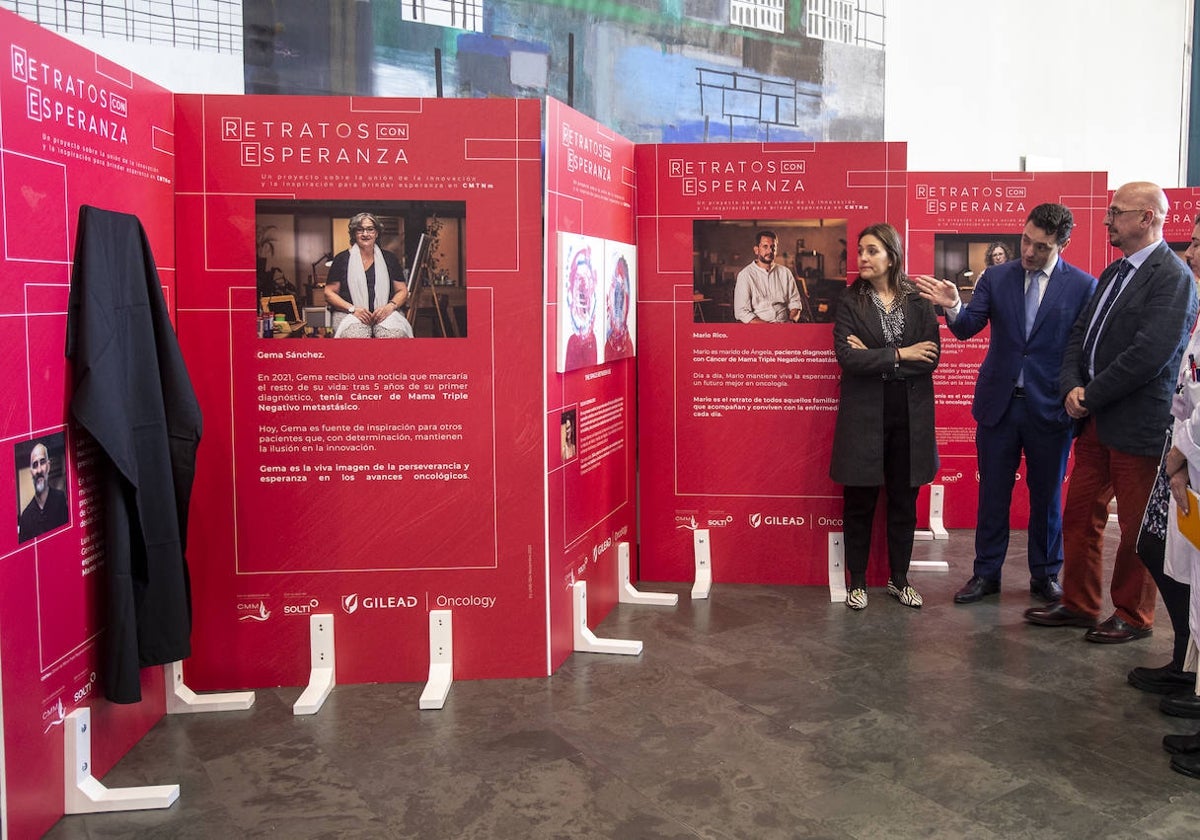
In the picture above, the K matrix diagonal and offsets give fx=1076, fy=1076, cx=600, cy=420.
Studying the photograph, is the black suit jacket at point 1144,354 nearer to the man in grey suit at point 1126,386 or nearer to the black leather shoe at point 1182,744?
the man in grey suit at point 1126,386

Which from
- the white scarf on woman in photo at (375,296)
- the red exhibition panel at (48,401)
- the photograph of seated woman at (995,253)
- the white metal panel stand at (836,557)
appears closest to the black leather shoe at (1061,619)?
the white metal panel stand at (836,557)

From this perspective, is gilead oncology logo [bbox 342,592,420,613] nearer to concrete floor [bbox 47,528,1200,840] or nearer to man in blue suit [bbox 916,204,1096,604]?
concrete floor [bbox 47,528,1200,840]

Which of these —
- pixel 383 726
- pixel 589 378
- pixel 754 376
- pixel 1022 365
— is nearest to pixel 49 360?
pixel 383 726

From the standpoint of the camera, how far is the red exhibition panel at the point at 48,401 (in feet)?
8.93

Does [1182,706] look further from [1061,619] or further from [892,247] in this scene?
[892,247]

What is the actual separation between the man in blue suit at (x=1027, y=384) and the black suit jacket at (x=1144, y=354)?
15.6 inches

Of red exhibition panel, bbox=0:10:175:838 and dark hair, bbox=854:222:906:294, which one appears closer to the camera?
red exhibition panel, bbox=0:10:175:838

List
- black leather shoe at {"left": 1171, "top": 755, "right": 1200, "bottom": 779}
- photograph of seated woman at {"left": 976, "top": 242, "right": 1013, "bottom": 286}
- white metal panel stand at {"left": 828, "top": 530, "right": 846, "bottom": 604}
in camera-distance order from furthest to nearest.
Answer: photograph of seated woman at {"left": 976, "top": 242, "right": 1013, "bottom": 286}
white metal panel stand at {"left": 828, "top": 530, "right": 846, "bottom": 604}
black leather shoe at {"left": 1171, "top": 755, "right": 1200, "bottom": 779}

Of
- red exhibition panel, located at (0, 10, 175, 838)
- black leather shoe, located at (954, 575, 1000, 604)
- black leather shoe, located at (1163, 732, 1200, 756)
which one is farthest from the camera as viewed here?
black leather shoe, located at (954, 575, 1000, 604)

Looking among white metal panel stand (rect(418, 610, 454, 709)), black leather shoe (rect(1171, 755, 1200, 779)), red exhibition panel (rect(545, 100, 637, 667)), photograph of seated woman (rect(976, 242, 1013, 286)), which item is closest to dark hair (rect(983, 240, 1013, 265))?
photograph of seated woman (rect(976, 242, 1013, 286))

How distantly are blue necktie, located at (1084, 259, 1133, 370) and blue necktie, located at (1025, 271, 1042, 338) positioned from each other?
330 millimetres

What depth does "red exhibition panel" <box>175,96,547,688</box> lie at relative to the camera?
372cm

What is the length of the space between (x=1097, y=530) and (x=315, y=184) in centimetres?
351

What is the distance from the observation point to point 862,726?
11.6ft
